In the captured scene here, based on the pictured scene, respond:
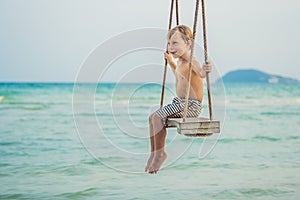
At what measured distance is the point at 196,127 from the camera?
12.8 feet

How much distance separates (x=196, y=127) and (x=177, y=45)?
0.77 m

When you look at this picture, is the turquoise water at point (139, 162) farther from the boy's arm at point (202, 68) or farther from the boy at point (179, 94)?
the boy's arm at point (202, 68)

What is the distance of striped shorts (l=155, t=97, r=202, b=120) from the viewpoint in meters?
4.27

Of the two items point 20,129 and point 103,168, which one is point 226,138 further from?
point 20,129

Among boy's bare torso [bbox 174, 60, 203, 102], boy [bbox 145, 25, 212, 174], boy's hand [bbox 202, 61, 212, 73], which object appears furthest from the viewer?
boy's bare torso [bbox 174, 60, 203, 102]

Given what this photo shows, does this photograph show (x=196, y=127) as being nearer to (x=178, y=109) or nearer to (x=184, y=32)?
(x=178, y=109)

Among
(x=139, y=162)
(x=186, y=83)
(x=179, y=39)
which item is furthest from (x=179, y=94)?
(x=139, y=162)

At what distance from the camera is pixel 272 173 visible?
27.9 ft

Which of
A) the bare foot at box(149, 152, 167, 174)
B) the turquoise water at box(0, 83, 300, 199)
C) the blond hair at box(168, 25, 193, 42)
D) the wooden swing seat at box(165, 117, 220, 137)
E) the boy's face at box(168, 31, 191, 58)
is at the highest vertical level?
the blond hair at box(168, 25, 193, 42)

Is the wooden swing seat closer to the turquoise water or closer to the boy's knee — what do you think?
the boy's knee

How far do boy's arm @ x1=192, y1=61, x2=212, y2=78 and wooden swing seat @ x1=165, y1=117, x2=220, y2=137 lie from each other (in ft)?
1.30

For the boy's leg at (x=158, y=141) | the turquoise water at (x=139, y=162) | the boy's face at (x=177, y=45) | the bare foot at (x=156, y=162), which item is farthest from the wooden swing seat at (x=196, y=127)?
the turquoise water at (x=139, y=162)

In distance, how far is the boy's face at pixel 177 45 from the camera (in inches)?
168

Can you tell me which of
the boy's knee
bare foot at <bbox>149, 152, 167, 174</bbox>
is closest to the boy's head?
the boy's knee
